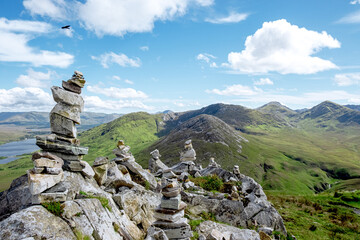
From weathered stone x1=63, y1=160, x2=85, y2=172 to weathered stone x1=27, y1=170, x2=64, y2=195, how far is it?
2761 millimetres

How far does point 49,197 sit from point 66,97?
668 centimetres

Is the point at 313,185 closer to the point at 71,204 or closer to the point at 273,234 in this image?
the point at 273,234

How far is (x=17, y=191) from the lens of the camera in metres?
11.6

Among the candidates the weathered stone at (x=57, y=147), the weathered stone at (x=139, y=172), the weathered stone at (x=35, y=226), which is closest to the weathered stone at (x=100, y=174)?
the weathered stone at (x=57, y=147)

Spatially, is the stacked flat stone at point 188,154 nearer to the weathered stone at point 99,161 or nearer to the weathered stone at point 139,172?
the weathered stone at point 139,172

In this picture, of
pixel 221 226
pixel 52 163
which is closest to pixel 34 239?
pixel 52 163

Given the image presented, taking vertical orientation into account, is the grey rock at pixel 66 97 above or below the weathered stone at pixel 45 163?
above

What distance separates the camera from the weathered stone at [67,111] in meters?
13.3

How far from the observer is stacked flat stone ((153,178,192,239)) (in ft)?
39.2

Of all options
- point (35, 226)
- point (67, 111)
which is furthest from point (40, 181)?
point (67, 111)

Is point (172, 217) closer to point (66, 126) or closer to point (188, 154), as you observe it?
point (66, 126)

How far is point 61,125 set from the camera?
13.6 metres

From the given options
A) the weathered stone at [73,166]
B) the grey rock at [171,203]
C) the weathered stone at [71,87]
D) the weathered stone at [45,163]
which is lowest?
the grey rock at [171,203]

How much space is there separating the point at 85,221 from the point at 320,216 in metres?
29.9
